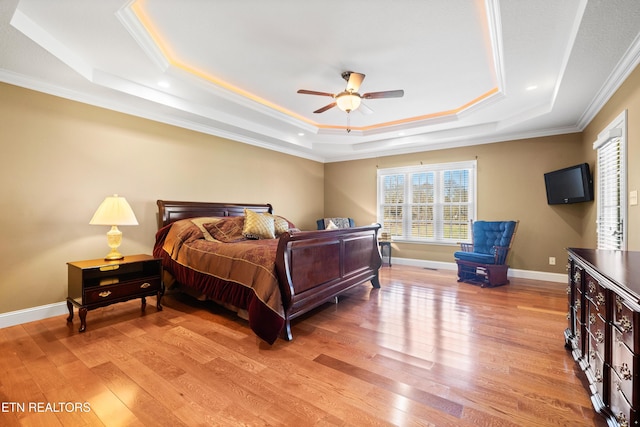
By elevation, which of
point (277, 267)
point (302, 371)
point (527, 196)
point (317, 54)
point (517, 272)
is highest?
point (317, 54)

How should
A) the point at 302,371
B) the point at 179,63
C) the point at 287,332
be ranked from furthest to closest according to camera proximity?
the point at 179,63 → the point at 287,332 → the point at 302,371

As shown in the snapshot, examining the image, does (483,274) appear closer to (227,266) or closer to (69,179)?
(227,266)

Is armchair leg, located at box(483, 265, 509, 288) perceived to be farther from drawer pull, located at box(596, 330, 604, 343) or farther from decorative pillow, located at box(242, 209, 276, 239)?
decorative pillow, located at box(242, 209, 276, 239)

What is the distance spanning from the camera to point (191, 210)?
169 inches

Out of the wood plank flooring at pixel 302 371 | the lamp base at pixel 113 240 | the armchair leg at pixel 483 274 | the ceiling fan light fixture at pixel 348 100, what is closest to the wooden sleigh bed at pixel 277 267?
the wood plank flooring at pixel 302 371

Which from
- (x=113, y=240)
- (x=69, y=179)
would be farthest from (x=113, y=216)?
(x=69, y=179)

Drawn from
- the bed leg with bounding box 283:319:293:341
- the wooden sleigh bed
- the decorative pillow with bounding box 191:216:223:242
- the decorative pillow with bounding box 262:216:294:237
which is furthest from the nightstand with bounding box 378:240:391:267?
the bed leg with bounding box 283:319:293:341

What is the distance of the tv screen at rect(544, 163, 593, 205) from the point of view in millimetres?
3957

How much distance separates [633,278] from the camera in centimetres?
134

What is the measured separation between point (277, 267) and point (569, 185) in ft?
15.0

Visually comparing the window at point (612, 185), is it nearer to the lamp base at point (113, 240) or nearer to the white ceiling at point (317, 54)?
the white ceiling at point (317, 54)

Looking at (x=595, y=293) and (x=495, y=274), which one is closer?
(x=595, y=293)

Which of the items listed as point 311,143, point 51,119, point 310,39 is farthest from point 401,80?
point 51,119

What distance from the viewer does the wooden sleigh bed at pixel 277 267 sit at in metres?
→ 2.59
